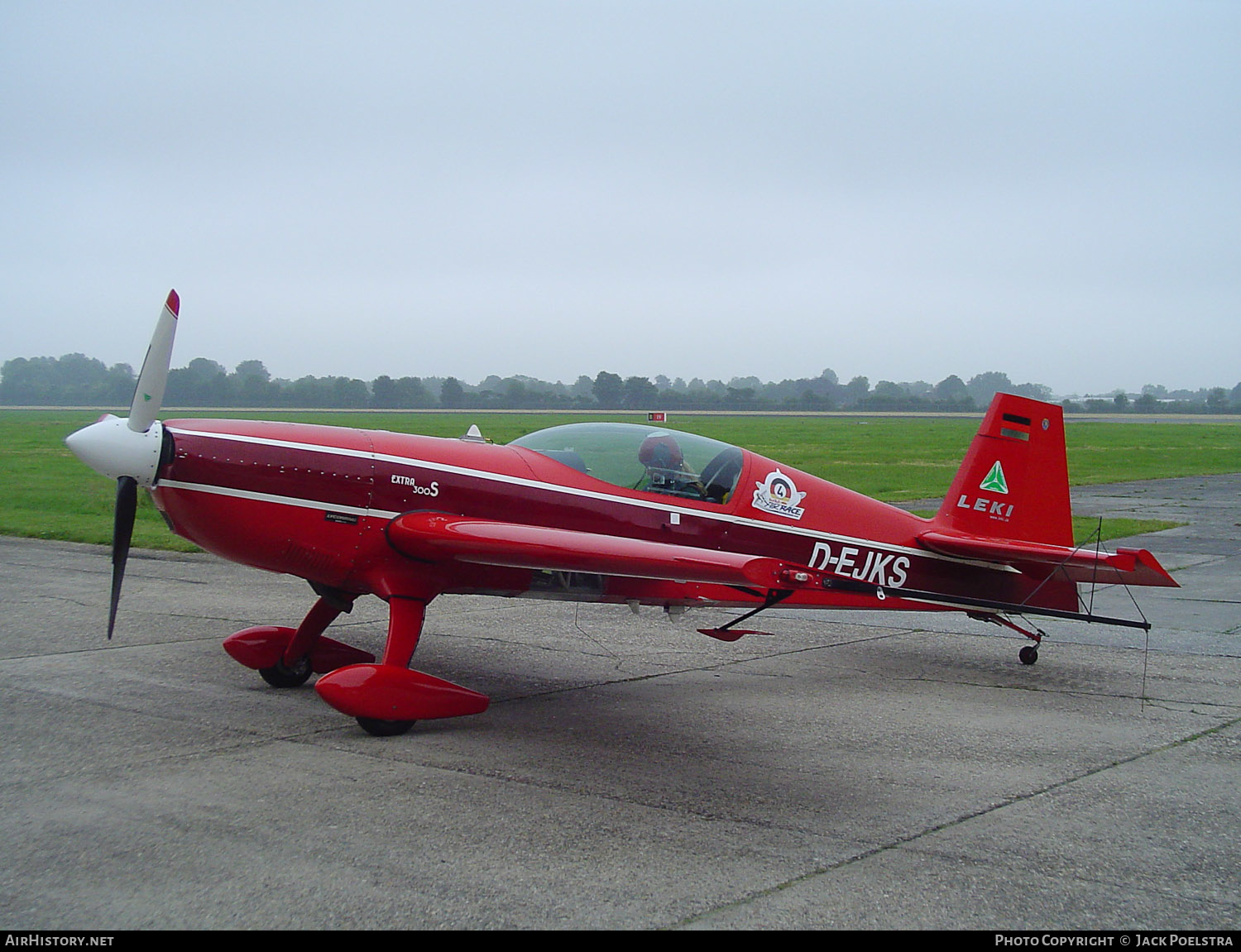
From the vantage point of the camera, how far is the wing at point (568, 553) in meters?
5.35

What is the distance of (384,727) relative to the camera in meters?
5.96

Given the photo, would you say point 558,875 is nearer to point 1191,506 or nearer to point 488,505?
point 488,505

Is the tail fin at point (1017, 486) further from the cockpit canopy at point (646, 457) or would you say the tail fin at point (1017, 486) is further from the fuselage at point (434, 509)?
the cockpit canopy at point (646, 457)

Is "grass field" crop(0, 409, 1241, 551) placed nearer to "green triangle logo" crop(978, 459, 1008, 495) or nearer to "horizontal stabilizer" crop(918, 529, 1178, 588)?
"horizontal stabilizer" crop(918, 529, 1178, 588)

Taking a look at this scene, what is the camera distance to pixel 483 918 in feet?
11.9

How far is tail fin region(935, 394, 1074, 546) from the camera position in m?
8.30

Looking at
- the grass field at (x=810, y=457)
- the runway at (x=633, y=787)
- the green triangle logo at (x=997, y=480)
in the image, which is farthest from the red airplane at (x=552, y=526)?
the grass field at (x=810, y=457)

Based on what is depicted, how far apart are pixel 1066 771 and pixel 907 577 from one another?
98.1 inches

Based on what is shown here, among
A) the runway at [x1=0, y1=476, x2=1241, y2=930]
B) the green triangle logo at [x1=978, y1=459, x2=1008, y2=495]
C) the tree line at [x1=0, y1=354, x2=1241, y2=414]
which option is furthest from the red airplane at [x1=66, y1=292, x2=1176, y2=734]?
the tree line at [x1=0, y1=354, x2=1241, y2=414]

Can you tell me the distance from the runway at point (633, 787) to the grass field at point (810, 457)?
3144 millimetres

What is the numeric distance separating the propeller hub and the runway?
154 cm

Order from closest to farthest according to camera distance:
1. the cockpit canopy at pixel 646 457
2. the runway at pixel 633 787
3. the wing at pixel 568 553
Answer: the runway at pixel 633 787 < the wing at pixel 568 553 < the cockpit canopy at pixel 646 457

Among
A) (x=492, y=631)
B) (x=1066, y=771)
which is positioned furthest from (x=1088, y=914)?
(x=492, y=631)

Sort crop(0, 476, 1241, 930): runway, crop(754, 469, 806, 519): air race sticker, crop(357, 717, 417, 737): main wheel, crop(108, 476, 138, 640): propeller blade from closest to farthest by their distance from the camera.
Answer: crop(0, 476, 1241, 930): runway, crop(357, 717, 417, 737): main wheel, crop(108, 476, 138, 640): propeller blade, crop(754, 469, 806, 519): air race sticker
